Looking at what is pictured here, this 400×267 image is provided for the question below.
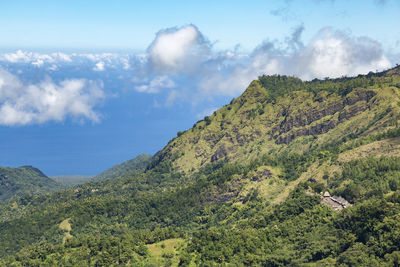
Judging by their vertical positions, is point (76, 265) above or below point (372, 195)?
below

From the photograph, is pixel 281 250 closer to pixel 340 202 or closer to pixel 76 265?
pixel 340 202

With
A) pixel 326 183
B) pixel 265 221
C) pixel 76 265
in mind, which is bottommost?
pixel 76 265

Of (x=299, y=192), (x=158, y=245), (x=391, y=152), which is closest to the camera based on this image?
(x=158, y=245)

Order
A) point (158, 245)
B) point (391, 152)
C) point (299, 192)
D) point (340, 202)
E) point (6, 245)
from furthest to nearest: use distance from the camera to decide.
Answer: point (6, 245), point (391, 152), point (299, 192), point (340, 202), point (158, 245)

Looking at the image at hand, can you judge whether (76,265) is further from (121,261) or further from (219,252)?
(219,252)

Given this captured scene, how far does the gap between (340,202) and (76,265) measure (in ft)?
290

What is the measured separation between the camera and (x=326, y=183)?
180375 millimetres

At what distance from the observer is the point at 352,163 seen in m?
183

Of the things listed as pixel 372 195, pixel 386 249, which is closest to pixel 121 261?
pixel 386 249

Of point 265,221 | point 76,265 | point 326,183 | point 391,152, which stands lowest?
point 76,265

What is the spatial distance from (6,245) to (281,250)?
132090mm

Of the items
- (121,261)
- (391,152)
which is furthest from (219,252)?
(391,152)

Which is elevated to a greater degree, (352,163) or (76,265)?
(352,163)

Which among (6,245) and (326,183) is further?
(6,245)
